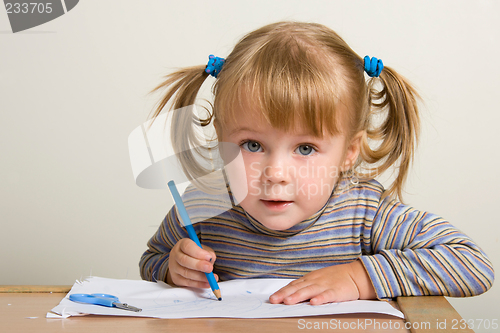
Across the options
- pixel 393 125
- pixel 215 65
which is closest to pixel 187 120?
pixel 215 65

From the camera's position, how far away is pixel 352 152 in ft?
2.41

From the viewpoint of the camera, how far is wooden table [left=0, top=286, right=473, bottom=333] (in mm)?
459

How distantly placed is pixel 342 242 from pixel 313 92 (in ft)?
0.83

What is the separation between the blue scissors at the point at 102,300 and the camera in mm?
523

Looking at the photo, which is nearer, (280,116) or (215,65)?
→ (280,116)

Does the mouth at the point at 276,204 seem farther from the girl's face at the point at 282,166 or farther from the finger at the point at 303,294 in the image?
the finger at the point at 303,294

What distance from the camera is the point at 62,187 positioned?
125 cm

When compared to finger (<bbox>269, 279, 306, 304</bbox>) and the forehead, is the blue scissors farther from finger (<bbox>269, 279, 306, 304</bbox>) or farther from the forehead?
the forehead

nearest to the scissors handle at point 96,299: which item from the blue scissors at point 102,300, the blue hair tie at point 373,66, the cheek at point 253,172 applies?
the blue scissors at point 102,300

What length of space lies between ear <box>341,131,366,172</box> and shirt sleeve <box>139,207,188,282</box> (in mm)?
276

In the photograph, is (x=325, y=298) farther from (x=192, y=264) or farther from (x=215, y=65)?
(x=215, y=65)

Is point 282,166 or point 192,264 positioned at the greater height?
point 282,166

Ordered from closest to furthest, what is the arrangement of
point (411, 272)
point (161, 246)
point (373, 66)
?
1. point (411, 272)
2. point (373, 66)
3. point (161, 246)

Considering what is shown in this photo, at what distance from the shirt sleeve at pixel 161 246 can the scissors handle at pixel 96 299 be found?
0.64 ft
